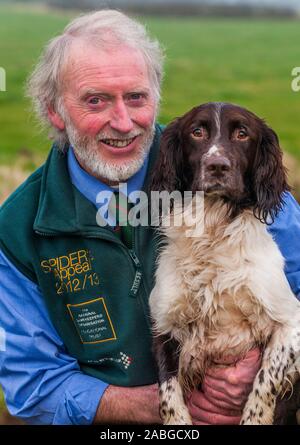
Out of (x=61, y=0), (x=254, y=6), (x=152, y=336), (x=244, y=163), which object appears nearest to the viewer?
(x=244, y=163)

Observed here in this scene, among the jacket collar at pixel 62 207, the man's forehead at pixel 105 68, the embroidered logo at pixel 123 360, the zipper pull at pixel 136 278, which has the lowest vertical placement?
the embroidered logo at pixel 123 360

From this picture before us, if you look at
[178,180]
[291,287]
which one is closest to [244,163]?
[178,180]

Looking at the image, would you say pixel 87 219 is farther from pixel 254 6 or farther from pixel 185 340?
pixel 254 6

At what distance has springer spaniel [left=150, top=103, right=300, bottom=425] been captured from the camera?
10.9ft

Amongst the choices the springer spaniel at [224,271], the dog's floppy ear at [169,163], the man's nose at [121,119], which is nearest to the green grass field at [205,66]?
the man's nose at [121,119]

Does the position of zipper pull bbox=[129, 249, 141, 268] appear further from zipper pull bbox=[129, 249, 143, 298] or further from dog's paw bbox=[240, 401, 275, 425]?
dog's paw bbox=[240, 401, 275, 425]

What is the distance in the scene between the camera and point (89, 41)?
3.73m

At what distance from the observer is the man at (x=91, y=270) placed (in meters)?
3.58

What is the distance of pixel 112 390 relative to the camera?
142 inches

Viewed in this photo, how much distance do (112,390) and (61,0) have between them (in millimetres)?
26357

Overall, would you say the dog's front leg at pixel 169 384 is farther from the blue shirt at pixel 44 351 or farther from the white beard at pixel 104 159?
the white beard at pixel 104 159

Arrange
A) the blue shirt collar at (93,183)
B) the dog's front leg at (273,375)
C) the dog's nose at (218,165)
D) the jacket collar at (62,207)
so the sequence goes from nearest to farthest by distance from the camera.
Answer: the dog's nose at (218,165) → the dog's front leg at (273,375) → the jacket collar at (62,207) → the blue shirt collar at (93,183)

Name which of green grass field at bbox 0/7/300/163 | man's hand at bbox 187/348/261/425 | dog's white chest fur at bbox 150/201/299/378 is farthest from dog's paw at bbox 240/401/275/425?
green grass field at bbox 0/7/300/163

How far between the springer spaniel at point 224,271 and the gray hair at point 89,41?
47 cm
